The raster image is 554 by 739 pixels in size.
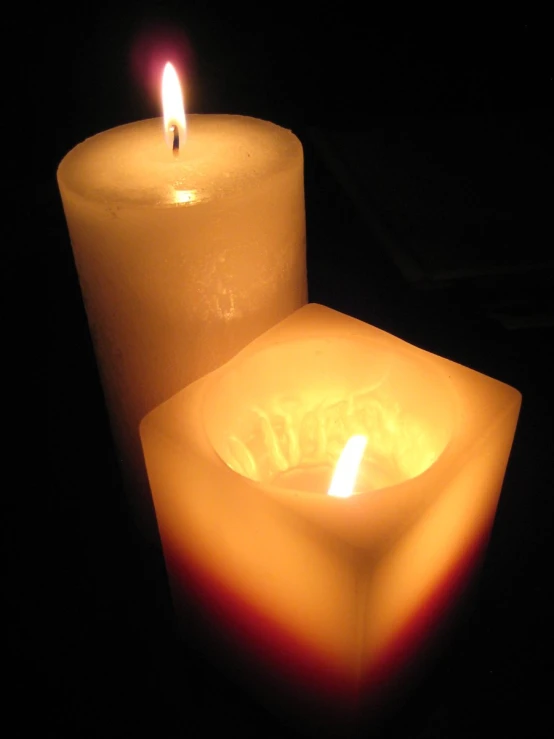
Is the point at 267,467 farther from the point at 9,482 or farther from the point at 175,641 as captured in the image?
the point at 9,482

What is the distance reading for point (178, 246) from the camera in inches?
23.3

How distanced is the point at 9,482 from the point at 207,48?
0.62 meters

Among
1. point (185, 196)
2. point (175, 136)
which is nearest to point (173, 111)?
point (175, 136)

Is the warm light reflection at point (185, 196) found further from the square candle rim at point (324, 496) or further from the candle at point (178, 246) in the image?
the square candle rim at point (324, 496)

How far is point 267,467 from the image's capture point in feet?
2.22

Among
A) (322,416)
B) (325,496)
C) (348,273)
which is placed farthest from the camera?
(348,273)

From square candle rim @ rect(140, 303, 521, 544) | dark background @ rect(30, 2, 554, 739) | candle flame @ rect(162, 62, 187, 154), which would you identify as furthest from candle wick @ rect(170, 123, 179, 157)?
dark background @ rect(30, 2, 554, 739)

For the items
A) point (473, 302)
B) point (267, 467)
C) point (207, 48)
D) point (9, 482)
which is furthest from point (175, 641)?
point (207, 48)

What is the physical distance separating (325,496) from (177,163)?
333 mm

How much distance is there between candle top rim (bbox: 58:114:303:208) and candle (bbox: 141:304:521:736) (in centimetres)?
13

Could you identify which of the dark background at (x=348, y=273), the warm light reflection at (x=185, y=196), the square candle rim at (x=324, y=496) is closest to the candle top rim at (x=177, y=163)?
the warm light reflection at (x=185, y=196)

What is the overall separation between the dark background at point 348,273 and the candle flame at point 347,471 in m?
0.20

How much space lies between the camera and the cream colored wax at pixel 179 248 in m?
0.59

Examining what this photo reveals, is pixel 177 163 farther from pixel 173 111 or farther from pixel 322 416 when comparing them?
pixel 322 416
